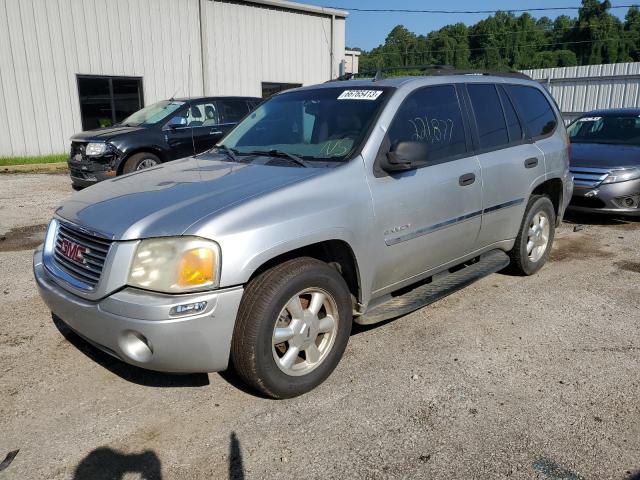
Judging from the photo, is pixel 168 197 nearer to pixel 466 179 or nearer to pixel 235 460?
pixel 235 460

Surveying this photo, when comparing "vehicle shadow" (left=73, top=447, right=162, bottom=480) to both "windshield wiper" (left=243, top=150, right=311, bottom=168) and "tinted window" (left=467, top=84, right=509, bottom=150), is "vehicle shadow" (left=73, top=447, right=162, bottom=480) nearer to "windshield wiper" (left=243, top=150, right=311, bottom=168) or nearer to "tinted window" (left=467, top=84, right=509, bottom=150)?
"windshield wiper" (left=243, top=150, right=311, bottom=168)

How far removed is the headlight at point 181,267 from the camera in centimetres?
264

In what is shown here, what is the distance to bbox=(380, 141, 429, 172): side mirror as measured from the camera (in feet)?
11.0

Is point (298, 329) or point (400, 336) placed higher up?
point (298, 329)

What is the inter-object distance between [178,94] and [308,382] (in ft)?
49.6

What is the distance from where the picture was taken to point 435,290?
3.93 meters

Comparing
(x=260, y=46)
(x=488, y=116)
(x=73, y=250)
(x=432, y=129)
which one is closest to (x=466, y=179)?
(x=432, y=129)

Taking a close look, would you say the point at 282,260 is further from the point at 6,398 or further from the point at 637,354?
the point at 637,354

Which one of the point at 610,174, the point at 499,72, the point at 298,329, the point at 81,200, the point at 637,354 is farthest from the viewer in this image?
the point at 610,174

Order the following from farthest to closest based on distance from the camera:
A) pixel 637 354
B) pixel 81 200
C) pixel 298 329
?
pixel 637 354
pixel 81 200
pixel 298 329

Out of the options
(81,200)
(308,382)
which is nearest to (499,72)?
(308,382)

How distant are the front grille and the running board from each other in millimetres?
1587

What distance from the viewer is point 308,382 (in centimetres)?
312

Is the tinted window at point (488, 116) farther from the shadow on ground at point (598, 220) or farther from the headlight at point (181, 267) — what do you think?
the shadow on ground at point (598, 220)
